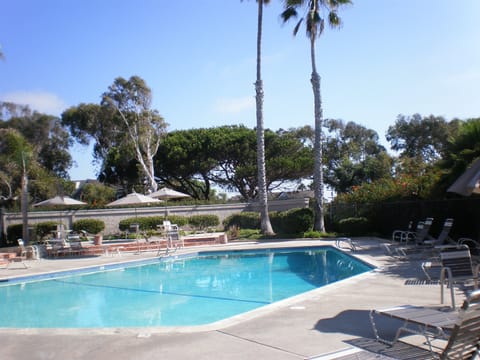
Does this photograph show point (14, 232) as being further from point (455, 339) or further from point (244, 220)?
point (455, 339)

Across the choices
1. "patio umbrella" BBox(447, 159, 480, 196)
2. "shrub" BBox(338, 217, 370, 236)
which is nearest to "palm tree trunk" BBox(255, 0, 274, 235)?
"shrub" BBox(338, 217, 370, 236)

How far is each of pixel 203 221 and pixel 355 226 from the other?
10.4 m

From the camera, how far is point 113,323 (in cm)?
909

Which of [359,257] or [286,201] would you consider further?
[286,201]

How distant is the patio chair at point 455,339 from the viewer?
3656 mm

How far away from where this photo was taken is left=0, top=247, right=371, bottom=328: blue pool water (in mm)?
9586

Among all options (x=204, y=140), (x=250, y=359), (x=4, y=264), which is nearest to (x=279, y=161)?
(x=204, y=140)

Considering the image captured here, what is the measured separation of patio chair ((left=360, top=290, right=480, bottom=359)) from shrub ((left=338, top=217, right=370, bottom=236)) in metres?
17.0

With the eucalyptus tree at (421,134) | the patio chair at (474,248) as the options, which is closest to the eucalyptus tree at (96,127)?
the eucalyptus tree at (421,134)

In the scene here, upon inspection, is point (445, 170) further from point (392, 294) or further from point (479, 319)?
point (479, 319)

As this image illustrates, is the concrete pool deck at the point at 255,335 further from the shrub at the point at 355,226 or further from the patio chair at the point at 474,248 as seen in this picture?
the shrub at the point at 355,226

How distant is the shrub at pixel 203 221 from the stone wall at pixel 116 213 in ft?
2.67

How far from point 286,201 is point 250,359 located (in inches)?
1043

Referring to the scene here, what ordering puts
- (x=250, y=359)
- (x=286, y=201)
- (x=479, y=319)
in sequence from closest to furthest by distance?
1. (x=479, y=319)
2. (x=250, y=359)
3. (x=286, y=201)
